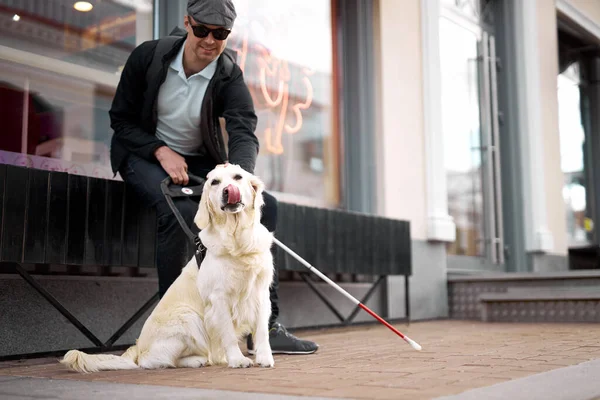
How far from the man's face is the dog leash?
527 millimetres

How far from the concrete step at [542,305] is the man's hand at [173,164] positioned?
130 inches

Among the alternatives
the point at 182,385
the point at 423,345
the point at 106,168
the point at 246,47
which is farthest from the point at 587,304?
the point at 182,385

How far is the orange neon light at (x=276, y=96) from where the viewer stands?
5.38 meters

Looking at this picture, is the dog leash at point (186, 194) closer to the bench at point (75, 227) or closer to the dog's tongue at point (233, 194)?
the dog's tongue at point (233, 194)

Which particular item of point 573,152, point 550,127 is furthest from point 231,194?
point 573,152

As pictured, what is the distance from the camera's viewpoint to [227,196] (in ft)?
8.85

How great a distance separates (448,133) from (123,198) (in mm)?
4208

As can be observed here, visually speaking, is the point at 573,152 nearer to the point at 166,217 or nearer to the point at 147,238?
the point at 147,238

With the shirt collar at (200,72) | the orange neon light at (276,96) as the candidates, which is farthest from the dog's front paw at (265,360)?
the orange neon light at (276,96)

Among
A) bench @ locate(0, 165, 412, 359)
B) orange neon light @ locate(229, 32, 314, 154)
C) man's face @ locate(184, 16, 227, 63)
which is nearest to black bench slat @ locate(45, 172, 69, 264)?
bench @ locate(0, 165, 412, 359)

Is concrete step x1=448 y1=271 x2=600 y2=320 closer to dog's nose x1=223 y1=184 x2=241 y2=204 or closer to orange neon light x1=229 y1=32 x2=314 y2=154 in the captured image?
orange neon light x1=229 y1=32 x2=314 y2=154

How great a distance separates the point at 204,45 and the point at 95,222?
93 cm

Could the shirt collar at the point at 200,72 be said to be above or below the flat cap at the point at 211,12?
below

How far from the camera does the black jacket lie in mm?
3395
